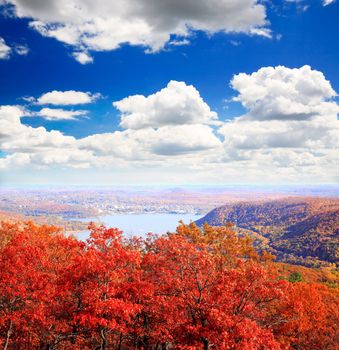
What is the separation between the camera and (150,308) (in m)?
24.8

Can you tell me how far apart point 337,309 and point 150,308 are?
32.1 meters

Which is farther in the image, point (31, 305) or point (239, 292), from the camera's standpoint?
point (31, 305)

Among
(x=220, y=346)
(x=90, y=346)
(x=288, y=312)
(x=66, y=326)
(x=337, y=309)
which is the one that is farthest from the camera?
(x=337, y=309)

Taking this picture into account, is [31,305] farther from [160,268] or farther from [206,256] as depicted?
[206,256]

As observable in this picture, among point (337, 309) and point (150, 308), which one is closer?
point (150, 308)

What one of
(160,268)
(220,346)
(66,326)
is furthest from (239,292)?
(66,326)

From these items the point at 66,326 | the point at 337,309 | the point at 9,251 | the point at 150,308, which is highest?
the point at 9,251

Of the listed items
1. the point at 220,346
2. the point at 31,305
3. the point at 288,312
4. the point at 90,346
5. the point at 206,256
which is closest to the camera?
the point at 220,346

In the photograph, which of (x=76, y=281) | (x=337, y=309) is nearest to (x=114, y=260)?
(x=76, y=281)

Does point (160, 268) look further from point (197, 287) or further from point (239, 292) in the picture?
point (239, 292)

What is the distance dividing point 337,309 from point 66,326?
36715mm

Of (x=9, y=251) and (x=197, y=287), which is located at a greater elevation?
(x=9, y=251)

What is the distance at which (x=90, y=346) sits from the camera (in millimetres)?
30656

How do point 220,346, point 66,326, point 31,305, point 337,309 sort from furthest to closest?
point 337,309 → point 66,326 → point 31,305 → point 220,346
